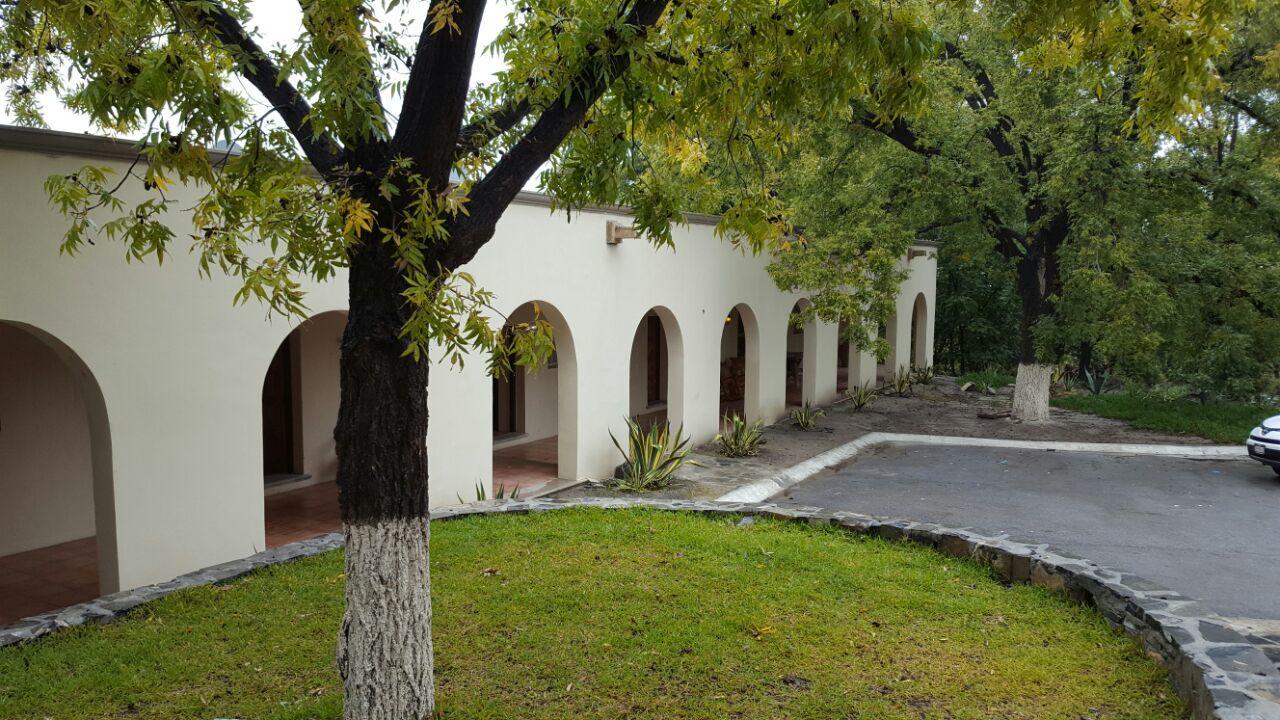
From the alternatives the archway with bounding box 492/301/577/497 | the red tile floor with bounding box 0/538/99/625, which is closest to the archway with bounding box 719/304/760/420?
the archway with bounding box 492/301/577/497

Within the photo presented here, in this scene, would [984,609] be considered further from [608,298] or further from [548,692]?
[608,298]

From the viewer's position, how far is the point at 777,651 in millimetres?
5109

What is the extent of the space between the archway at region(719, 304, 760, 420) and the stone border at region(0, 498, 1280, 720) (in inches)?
253

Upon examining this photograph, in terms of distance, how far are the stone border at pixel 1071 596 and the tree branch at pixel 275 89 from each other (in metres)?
3.39

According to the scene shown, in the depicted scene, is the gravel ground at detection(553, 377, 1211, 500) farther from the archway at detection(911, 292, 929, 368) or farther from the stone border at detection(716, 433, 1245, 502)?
the archway at detection(911, 292, 929, 368)

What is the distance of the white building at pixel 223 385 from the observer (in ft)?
20.0

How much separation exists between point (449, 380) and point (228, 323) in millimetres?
2426

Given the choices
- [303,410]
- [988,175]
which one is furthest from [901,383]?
[303,410]

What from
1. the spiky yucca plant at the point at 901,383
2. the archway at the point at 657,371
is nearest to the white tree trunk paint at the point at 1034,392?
the spiky yucca plant at the point at 901,383

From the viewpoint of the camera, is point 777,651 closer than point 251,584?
Yes

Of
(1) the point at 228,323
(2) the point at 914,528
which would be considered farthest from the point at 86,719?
(2) the point at 914,528

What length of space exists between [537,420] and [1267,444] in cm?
1047

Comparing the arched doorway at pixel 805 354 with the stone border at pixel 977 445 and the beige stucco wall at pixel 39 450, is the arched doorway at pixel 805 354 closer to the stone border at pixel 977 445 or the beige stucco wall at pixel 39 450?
the stone border at pixel 977 445

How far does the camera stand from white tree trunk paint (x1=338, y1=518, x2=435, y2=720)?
160 inches
